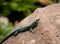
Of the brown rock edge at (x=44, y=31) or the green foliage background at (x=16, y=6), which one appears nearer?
the brown rock edge at (x=44, y=31)

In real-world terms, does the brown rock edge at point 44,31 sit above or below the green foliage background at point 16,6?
above

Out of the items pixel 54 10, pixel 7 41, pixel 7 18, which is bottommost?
pixel 7 18

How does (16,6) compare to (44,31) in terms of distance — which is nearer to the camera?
(44,31)

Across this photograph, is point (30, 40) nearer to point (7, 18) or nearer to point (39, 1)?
point (7, 18)

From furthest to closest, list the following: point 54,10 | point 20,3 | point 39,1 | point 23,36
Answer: point 39,1, point 20,3, point 54,10, point 23,36

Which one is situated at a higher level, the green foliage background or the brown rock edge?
the brown rock edge

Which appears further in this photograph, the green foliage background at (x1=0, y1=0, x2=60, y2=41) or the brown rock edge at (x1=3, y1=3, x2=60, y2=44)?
the green foliage background at (x1=0, y1=0, x2=60, y2=41)

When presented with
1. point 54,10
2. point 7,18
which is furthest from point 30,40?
point 7,18

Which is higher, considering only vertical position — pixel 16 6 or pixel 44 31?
pixel 44 31
